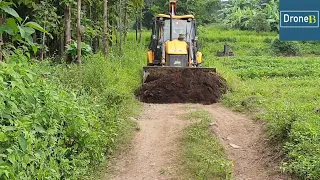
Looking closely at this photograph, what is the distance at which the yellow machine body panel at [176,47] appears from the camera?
1509 centimetres

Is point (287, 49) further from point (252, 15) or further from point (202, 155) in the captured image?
point (202, 155)

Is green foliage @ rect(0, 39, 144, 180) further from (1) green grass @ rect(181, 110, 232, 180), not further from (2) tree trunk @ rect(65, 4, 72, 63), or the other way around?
(2) tree trunk @ rect(65, 4, 72, 63)

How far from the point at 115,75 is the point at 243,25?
36.0 meters

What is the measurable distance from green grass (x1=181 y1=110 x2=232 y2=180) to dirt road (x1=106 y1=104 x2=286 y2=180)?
0.62 feet

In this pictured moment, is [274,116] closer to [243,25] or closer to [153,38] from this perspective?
[153,38]

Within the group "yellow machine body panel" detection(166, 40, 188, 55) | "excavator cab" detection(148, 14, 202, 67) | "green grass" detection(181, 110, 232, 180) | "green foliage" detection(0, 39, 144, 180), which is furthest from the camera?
"excavator cab" detection(148, 14, 202, 67)

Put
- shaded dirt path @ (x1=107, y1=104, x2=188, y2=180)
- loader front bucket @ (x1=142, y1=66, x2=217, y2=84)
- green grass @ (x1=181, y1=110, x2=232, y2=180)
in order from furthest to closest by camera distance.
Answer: loader front bucket @ (x1=142, y1=66, x2=217, y2=84), shaded dirt path @ (x1=107, y1=104, x2=188, y2=180), green grass @ (x1=181, y1=110, x2=232, y2=180)

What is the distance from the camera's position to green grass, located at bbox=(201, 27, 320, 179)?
273 inches

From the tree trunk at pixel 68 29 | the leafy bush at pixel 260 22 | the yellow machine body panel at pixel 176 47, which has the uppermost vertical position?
the leafy bush at pixel 260 22

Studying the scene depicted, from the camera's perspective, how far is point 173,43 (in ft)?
50.7

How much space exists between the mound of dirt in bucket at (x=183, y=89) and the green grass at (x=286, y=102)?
1.67ft

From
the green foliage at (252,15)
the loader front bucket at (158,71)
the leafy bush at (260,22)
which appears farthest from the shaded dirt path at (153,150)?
the green foliage at (252,15)

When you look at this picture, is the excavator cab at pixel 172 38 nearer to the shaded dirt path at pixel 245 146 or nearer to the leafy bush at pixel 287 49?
the shaded dirt path at pixel 245 146

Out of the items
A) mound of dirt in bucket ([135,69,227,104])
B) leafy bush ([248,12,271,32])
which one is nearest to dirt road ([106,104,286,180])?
mound of dirt in bucket ([135,69,227,104])
